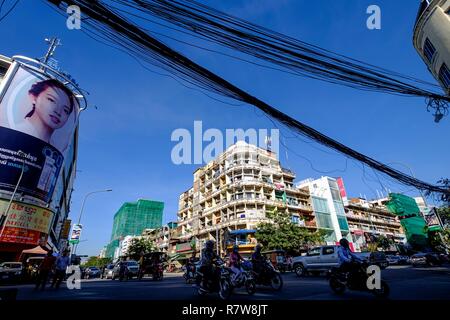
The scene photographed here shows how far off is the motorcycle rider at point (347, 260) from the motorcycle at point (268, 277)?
216cm

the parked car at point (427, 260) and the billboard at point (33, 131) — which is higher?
the billboard at point (33, 131)

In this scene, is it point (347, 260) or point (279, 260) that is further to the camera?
point (279, 260)

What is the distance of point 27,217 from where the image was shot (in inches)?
787

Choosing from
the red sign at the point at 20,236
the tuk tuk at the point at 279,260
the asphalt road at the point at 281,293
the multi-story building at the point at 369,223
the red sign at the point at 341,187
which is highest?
the red sign at the point at 341,187

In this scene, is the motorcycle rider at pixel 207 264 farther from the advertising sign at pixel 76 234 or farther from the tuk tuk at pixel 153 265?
the advertising sign at pixel 76 234

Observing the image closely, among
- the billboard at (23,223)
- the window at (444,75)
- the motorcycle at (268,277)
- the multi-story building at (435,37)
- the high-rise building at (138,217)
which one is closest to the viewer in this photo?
the motorcycle at (268,277)

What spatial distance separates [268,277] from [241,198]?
81.7 feet

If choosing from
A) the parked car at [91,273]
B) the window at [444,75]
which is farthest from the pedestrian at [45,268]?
the parked car at [91,273]

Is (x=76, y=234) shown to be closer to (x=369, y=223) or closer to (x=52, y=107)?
(x=52, y=107)

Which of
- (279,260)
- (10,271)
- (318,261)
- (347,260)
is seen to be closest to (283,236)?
(279,260)

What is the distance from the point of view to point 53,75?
26.2m

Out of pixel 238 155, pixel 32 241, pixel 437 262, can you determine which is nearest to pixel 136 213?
pixel 238 155

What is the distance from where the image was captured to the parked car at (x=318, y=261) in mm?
14383

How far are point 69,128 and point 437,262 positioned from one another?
39089 millimetres
